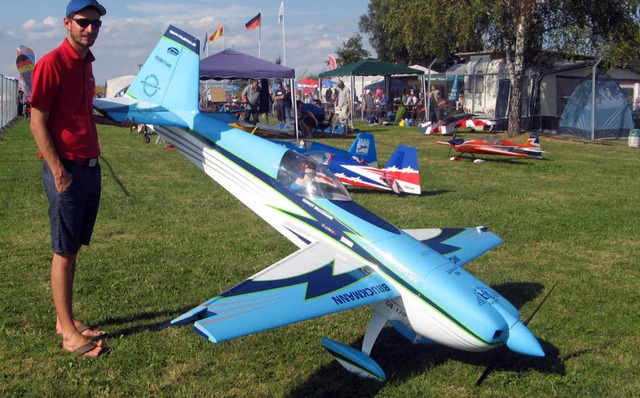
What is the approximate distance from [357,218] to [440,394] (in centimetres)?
139

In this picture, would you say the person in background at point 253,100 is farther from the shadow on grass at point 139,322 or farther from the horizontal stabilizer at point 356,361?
the horizontal stabilizer at point 356,361

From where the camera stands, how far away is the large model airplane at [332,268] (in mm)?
3790

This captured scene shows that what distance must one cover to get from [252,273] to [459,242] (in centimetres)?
222

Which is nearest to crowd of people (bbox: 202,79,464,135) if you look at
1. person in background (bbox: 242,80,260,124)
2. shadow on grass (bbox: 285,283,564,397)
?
person in background (bbox: 242,80,260,124)

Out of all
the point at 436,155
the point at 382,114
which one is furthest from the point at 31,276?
the point at 382,114

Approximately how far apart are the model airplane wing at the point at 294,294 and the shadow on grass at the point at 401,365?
61 centimetres

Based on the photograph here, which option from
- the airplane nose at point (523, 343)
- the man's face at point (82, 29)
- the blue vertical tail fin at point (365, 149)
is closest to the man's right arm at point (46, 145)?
the man's face at point (82, 29)

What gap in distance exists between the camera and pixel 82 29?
13.2 ft

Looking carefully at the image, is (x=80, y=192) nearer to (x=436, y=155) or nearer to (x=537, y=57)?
(x=436, y=155)

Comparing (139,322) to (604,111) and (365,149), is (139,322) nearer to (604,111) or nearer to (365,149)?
(365,149)

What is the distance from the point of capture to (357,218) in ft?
15.0

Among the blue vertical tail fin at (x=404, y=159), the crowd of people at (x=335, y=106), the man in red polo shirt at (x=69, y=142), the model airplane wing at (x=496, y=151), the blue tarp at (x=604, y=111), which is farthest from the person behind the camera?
the crowd of people at (x=335, y=106)

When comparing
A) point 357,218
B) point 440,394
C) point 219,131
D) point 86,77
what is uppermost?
point 86,77

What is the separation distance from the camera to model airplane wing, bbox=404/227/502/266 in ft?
16.8
